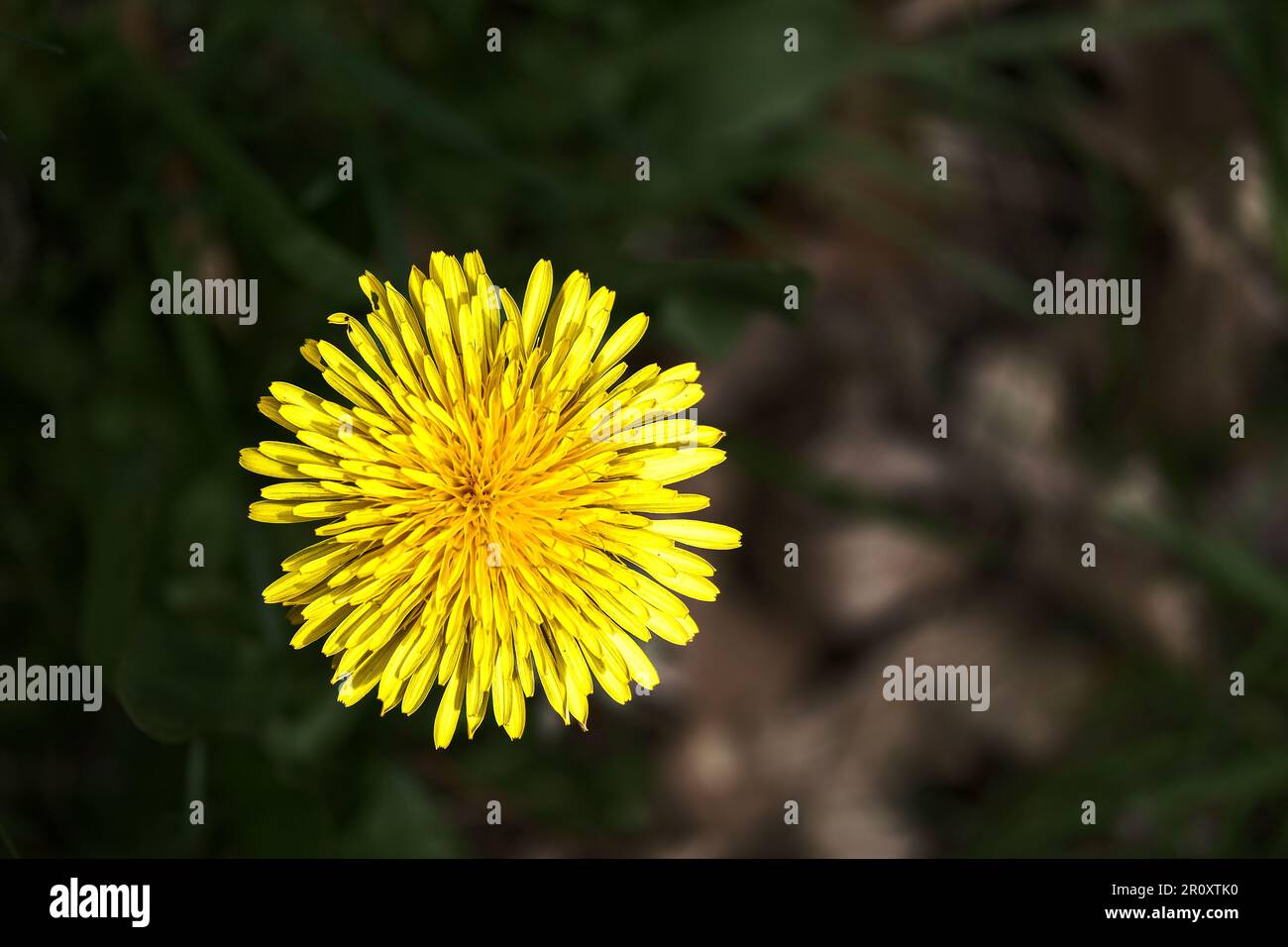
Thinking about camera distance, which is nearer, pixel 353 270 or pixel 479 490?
pixel 479 490

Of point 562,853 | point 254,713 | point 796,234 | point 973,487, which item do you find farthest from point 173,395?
point 973,487

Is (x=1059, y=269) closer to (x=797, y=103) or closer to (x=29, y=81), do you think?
(x=797, y=103)

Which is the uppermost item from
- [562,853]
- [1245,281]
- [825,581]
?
[1245,281]

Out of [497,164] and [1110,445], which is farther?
[1110,445]

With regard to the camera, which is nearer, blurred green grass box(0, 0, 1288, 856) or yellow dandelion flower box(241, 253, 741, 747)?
yellow dandelion flower box(241, 253, 741, 747)

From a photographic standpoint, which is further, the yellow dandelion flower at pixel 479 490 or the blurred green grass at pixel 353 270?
the blurred green grass at pixel 353 270

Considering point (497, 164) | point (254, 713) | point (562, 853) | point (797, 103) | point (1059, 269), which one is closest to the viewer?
point (254, 713)

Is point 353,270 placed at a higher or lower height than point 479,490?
higher

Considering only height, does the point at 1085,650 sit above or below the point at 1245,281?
below
